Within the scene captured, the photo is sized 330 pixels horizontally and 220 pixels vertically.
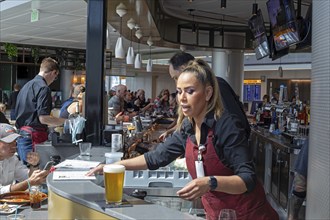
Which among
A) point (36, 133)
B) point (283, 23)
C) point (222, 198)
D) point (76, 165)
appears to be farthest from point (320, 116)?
point (283, 23)

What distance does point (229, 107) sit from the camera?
2213 millimetres

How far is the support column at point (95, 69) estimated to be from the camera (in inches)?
147

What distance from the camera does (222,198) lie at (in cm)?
217

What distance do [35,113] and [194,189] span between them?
3.64 meters

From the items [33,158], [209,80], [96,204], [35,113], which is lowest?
[33,158]

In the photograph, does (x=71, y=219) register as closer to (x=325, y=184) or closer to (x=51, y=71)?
(x=325, y=184)

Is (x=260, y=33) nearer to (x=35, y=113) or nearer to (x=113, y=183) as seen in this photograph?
(x=35, y=113)

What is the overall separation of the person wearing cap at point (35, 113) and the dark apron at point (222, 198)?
2.89 meters

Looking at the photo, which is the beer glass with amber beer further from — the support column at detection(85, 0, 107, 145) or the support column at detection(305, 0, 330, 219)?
the support column at detection(85, 0, 107, 145)

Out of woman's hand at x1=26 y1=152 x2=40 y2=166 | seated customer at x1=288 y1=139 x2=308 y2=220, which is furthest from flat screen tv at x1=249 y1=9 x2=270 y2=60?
woman's hand at x1=26 y1=152 x2=40 y2=166

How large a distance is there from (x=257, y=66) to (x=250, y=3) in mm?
13126

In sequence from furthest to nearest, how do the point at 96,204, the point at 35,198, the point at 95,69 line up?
the point at 95,69
the point at 35,198
the point at 96,204

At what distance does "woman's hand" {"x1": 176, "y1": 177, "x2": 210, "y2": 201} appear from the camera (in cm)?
170

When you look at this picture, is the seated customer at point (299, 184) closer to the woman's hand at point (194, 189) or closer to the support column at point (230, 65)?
the woman's hand at point (194, 189)
